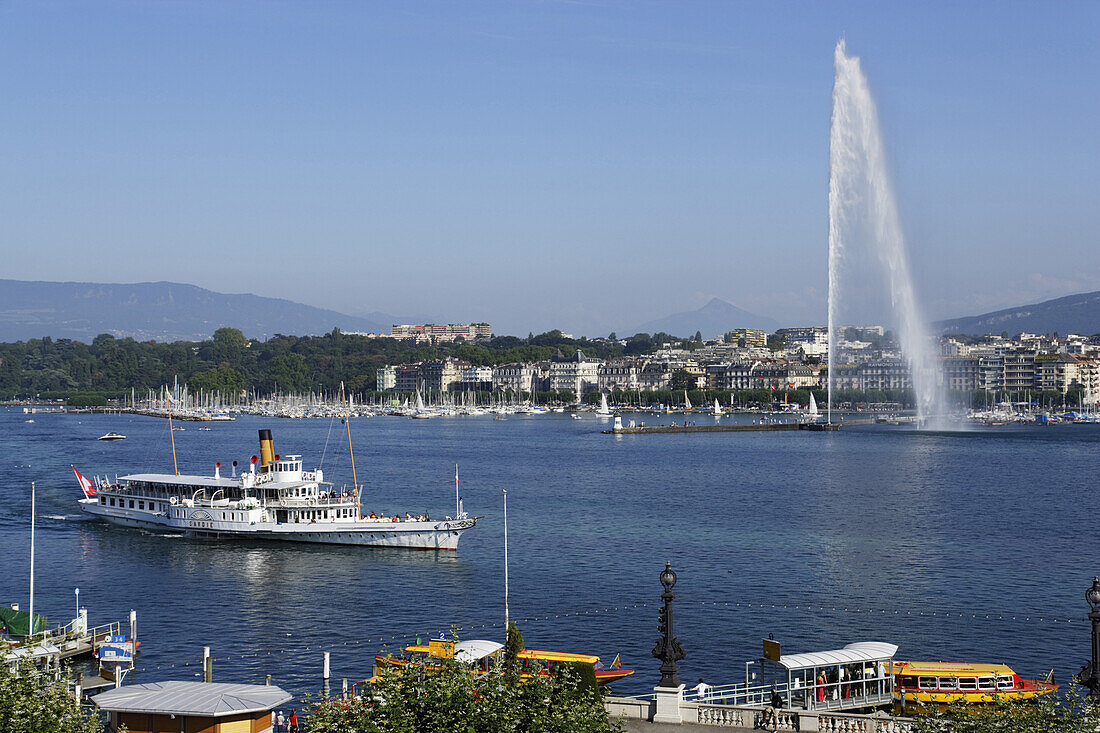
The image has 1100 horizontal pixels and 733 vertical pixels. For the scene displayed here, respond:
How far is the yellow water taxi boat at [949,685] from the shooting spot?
1983cm

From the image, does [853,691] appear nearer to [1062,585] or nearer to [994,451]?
[1062,585]

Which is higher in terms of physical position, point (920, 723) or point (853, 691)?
point (920, 723)

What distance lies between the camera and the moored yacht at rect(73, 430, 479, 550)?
39.2 meters

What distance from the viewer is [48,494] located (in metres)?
55.7

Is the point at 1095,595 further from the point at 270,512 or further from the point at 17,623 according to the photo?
the point at 270,512

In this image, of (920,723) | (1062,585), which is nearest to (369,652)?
(920,723)

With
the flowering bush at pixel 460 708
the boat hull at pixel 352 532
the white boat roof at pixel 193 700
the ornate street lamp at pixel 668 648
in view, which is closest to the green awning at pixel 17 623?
the white boat roof at pixel 193 700

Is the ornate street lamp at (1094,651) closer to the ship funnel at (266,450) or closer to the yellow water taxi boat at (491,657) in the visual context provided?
the yellow water taxi boat at (491,657)

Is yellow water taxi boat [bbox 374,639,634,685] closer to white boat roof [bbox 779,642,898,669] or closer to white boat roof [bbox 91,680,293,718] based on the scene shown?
white boat roof [bbox 779,642,898,669]

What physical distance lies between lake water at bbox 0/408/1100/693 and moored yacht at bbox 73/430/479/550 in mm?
589

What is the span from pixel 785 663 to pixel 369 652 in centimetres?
971

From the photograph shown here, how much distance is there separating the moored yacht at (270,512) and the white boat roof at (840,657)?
778 inches

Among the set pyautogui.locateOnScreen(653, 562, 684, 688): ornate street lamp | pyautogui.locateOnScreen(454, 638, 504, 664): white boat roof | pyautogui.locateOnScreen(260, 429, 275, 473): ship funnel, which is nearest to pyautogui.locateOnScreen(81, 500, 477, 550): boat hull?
pyautogui.locateOnScreen(260, 429, 275, 473): ship funnel

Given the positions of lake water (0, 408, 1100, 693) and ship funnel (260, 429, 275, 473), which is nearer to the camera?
lake water (0, 408, 1100, 693)
